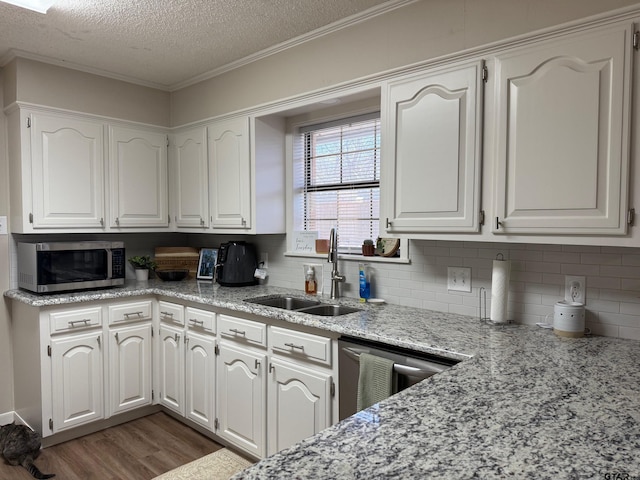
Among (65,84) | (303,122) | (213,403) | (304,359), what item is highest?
(65,84)

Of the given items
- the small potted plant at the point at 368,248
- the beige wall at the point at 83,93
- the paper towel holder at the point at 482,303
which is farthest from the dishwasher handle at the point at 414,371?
the beige wall at the point at 83,93

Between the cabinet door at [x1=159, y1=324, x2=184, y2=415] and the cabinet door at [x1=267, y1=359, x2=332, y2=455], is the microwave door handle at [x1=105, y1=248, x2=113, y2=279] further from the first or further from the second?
the cabinet door at [x1=267, y1=359, x2=332, y2=455]

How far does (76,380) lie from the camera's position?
2975 millimetres

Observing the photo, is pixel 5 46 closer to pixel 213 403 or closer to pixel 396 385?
pixel 213 403

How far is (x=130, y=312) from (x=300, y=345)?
1.46 metres

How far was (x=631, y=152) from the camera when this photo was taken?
1.66 m

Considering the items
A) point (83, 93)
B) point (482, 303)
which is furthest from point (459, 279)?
point (83, 93)

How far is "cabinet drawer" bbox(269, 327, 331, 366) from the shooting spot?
87.9 inches

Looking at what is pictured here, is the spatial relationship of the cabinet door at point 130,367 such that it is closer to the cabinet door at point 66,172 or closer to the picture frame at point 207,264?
the picture frame at point 207,264

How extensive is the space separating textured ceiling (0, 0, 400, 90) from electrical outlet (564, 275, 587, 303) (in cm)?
153

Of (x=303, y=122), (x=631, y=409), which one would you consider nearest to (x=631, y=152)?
(x=631, y=409)

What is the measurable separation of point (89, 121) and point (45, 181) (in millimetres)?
532

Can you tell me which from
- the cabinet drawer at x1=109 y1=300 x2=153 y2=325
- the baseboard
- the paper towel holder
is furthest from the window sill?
the baseboard

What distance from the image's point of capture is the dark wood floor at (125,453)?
8.63ft
